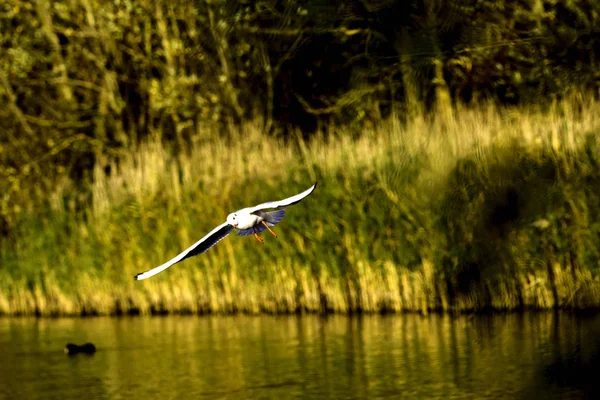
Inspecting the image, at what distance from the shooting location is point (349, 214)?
16750mm

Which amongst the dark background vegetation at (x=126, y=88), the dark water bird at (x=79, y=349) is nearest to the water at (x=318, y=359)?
the dark water bird at (x=79, y=349)

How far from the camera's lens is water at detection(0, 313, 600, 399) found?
12.0 m

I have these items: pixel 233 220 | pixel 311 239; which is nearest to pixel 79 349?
pixel 311 239

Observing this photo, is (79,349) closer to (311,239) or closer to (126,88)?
(311,239)

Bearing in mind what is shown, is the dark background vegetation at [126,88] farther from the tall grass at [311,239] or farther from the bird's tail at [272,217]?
the bird's tail at [272,217]

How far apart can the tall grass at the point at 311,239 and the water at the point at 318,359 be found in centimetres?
37

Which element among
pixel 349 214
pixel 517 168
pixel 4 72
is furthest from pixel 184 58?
pixel 517 168

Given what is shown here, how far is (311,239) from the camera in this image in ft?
55.7

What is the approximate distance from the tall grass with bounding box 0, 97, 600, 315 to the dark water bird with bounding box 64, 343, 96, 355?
2264 mm

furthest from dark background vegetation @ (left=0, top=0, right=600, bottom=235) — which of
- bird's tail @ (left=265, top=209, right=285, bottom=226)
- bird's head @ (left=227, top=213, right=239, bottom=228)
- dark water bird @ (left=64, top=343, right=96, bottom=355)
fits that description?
bird's head @ (left=227, top=213, right=239, bottom=228)

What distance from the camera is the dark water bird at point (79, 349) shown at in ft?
51.1

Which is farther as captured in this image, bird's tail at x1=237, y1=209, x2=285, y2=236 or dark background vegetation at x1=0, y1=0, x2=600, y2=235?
dark background vegetation at x1=0, y1=0, x2=600, y2=235

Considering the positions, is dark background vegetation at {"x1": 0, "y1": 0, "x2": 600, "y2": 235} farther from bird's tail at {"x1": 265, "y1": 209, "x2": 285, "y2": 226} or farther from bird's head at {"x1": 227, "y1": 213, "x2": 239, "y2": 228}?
bird's head at {"x1": 227, "y1": 213, "x2": 239, "y2": 228}

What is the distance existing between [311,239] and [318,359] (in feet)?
10.6
